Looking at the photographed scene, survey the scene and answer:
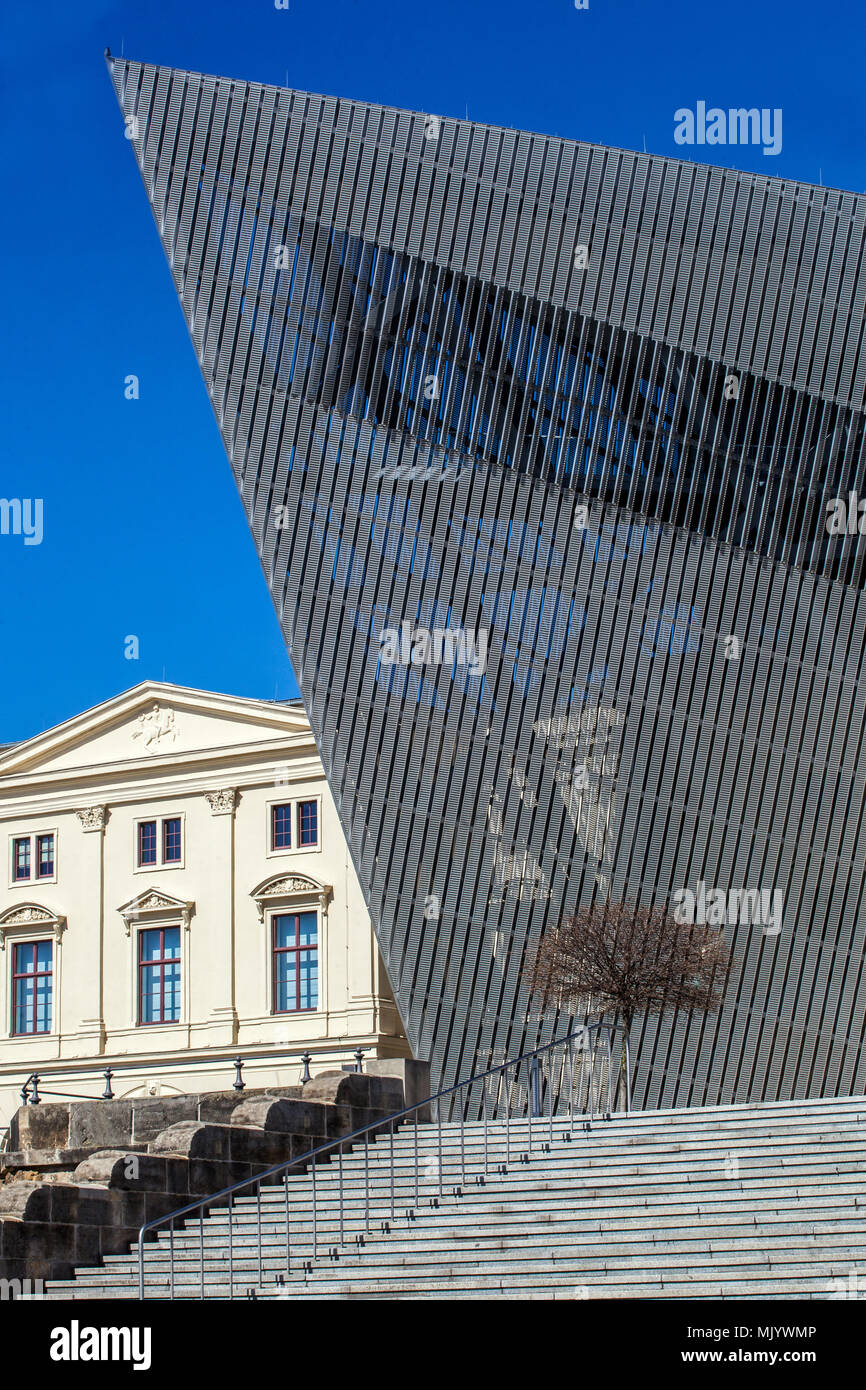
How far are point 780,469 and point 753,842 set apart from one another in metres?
5.68

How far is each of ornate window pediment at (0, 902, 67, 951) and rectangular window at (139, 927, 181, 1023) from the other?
257 cm

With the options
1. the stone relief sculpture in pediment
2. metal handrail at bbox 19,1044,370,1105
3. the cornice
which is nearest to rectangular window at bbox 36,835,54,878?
the cornice

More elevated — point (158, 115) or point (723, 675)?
point (158, 115)

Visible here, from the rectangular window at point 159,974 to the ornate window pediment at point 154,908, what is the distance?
0.38 meters

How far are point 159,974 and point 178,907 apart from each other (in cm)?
193

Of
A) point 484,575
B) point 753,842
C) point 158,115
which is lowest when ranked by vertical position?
point 753,842

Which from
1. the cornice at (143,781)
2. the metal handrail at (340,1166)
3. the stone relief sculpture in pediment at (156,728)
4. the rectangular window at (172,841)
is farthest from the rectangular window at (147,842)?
the metal handrail at (340,1166)

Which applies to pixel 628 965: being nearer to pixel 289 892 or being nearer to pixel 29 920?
pixel 289 892

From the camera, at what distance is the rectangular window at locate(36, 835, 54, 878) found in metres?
49.4

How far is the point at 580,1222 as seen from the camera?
1700 cm

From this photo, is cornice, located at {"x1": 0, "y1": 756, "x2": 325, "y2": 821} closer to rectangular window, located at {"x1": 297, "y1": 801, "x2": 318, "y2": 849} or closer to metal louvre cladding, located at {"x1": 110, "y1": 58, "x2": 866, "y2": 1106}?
rectangular window, located at {"x1": 297, "y1": 801, "x2": 318, "y2": 849}

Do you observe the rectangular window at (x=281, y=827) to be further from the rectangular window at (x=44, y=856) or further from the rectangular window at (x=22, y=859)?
the rectangular window at (x=22, y=859)
